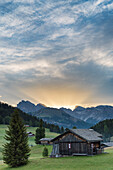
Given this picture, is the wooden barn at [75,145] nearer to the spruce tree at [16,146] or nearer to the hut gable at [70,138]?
the hut gable at [70,138]

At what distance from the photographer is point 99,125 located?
568ft

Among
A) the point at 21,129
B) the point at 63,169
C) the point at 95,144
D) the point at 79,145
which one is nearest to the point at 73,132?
the point at 79,145

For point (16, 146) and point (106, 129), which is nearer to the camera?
point (16, 146)

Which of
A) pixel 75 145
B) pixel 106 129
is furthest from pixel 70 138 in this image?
pixel 106 129

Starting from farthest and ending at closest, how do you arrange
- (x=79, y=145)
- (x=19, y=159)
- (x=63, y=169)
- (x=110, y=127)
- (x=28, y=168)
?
1. (x=110, y=127)
2. (x=79, y=145)
3. (x=19, y=159)
4. (x=28, y=168)
5. (x=63, y=169)

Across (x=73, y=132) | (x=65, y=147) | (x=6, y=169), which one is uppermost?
(x=73, y=132)

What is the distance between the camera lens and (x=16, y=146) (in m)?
43.7

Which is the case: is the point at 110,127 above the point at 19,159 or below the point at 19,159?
above

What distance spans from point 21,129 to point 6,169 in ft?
28.7

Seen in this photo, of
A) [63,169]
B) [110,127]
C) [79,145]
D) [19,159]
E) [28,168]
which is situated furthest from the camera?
[110,127]

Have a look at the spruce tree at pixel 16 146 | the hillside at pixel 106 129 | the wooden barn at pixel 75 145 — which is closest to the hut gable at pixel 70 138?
the wooden barn at pixel 75 145

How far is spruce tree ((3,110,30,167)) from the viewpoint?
139ft

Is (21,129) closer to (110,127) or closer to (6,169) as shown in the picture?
(6,169)

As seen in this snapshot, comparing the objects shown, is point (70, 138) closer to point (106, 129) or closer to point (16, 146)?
point (16, 146)
